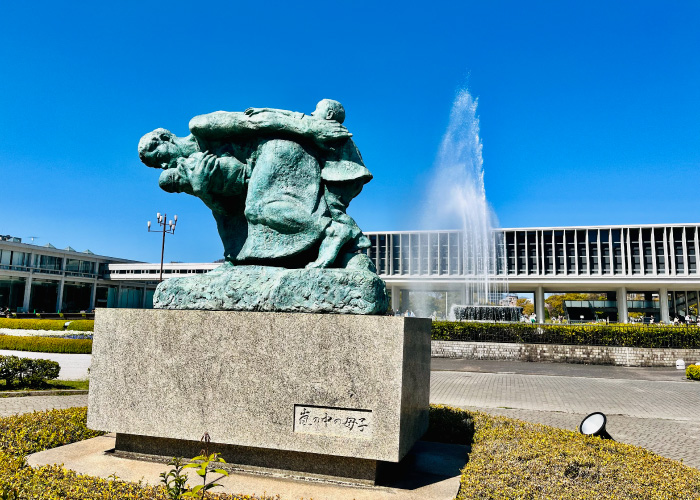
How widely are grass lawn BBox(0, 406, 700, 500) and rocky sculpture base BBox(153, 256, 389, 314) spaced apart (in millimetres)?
1457

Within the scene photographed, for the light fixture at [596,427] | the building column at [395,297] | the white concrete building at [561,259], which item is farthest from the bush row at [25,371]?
the building column at [395,297]

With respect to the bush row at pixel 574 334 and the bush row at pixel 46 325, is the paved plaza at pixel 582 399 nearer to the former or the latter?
the bush row at pixel 574 334

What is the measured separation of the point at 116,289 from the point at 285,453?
60104 millimetres

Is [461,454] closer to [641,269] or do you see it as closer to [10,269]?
[641,269]

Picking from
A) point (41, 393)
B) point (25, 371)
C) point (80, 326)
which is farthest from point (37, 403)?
point (80, 326)

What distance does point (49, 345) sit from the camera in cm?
1664

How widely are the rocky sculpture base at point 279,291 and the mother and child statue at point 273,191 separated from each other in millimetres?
10

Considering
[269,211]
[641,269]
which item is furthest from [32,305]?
[641,269]

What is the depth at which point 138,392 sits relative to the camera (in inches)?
155

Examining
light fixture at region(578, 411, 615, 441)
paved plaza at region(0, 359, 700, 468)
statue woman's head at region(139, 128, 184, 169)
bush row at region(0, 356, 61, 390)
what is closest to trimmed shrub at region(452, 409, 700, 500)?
light fixture at region(578, 411, 615, 441)

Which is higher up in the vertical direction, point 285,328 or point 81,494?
point 285,328

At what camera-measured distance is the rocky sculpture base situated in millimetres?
3889

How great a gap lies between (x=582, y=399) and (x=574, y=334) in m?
9.29

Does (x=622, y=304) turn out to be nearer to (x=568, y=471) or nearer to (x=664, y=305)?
(x=664, y=305)
